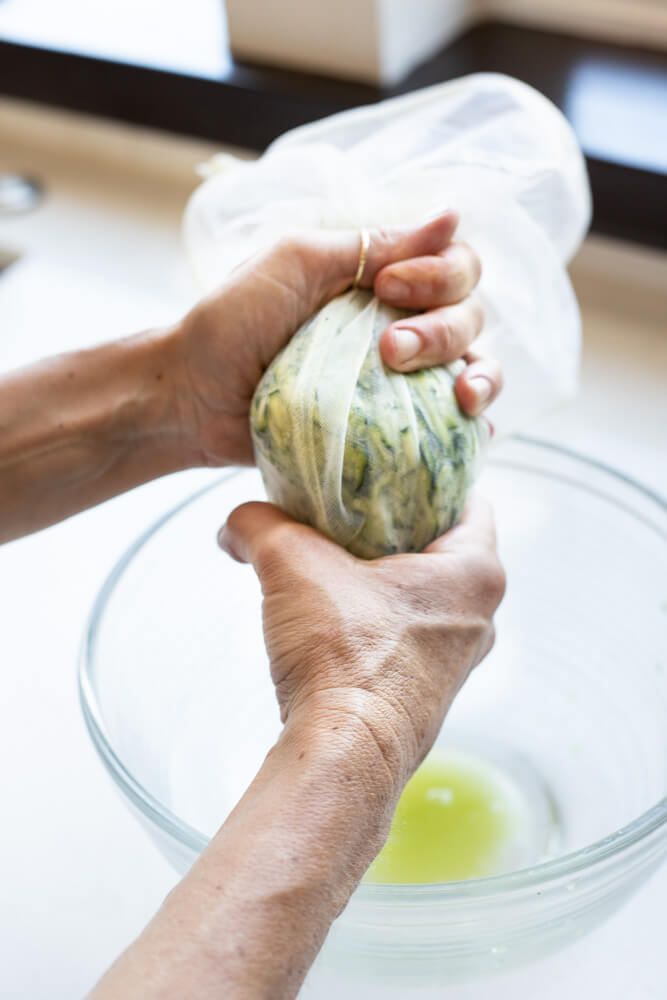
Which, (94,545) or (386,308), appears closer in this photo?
(386,308)

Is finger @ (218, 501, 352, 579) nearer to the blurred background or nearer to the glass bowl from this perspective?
the glass bowl

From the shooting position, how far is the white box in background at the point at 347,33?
114cm

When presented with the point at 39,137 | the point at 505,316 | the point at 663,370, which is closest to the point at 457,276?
the point at 505,316

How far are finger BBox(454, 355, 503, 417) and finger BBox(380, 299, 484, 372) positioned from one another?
2cm

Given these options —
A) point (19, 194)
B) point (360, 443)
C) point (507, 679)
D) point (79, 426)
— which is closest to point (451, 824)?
point (507, 679)

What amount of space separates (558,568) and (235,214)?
347 millimetres

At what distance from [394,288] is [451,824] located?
13.4 inches

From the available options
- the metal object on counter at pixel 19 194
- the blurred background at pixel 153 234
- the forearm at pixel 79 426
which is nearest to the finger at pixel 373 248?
the forearm at pixel 79 426

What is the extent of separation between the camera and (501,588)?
0.64m

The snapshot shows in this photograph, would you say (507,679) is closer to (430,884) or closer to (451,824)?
(451,824)

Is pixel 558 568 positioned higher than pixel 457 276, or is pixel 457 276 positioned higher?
pixel 457 276

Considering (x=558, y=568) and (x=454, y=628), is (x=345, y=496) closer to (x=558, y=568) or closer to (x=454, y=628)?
(x=454, y=628)

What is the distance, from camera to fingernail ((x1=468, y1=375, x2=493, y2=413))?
0.68m

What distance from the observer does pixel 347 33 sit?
116 centimetres
